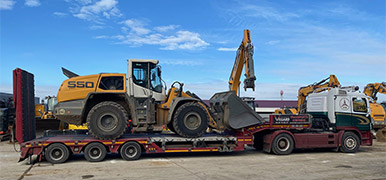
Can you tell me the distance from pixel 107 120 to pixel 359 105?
1071 cm

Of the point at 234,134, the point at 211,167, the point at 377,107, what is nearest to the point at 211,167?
the point at 211,167

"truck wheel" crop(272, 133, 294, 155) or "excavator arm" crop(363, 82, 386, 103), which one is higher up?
"excavator arm" crop(363, 82, 386, 103)

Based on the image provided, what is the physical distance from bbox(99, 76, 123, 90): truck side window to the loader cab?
33 centimetres

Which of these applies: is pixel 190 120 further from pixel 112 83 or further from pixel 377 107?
pixel 377 107

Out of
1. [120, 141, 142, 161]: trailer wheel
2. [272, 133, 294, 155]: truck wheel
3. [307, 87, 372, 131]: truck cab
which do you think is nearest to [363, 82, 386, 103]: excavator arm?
[307, 87, 372, 131]: truck cab

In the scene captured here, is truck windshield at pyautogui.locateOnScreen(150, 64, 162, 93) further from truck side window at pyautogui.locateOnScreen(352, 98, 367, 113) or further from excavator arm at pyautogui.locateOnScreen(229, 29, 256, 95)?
truck side window at pyautogui.locateOnScreen(352, 98, 367, 113)

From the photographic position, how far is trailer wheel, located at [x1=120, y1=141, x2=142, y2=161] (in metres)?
11.7

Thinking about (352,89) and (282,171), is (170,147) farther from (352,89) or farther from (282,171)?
(352,89)

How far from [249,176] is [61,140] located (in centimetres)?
664

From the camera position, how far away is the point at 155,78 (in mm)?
12531

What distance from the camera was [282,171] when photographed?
9766mm

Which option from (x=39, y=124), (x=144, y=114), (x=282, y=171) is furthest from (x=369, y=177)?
(x=39, y=124)

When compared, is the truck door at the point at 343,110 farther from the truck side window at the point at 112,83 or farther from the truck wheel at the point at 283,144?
the truck side window at the point at 112,83

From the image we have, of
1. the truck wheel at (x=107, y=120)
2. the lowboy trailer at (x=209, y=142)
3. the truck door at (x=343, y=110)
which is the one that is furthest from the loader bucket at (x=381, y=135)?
the truck wheel at (x=107, y=120)
